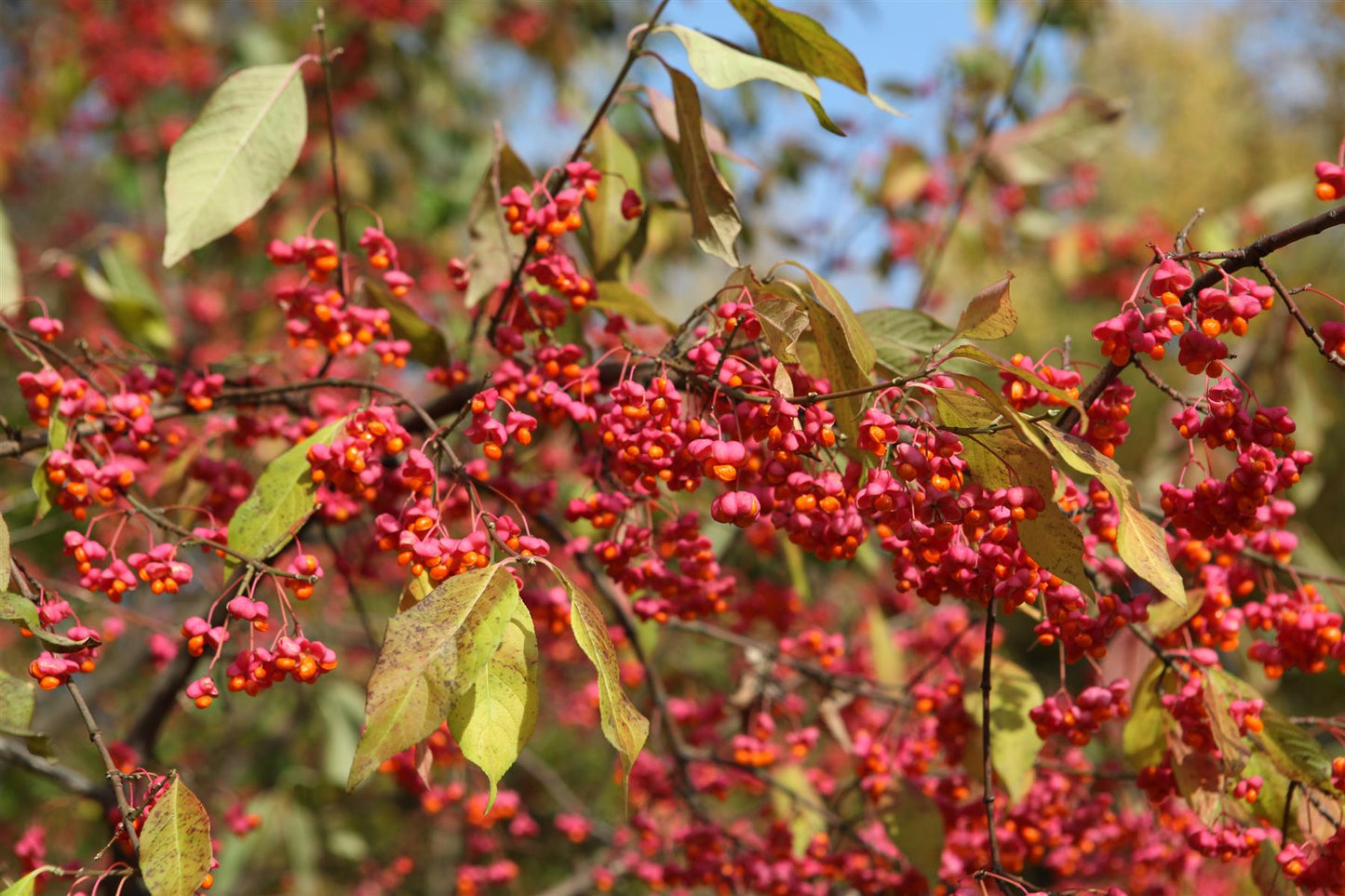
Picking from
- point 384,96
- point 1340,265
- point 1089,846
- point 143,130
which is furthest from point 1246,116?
point 1089,846

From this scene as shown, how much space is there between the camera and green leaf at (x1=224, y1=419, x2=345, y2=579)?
4.59 feet

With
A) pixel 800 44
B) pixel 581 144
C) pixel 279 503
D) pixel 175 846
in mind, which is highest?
pixel 800 44

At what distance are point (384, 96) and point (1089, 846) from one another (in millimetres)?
5315

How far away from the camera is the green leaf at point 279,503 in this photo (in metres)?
1.40

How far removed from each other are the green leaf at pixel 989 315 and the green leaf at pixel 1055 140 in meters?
2.01

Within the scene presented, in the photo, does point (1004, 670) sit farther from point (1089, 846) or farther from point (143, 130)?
point (143, 130)

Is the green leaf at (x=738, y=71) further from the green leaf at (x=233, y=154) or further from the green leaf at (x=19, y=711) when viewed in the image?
the green leaf at (x=19, y=711)

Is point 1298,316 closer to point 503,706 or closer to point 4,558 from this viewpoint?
point 503,706

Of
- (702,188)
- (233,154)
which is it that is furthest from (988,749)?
(233,154)

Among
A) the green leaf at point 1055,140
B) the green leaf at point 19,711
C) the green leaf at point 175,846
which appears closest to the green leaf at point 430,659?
the green leaf at point 175,846

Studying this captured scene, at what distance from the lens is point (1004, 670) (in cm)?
188

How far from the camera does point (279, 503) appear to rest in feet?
4.66

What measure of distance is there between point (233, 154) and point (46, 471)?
580 millimetres

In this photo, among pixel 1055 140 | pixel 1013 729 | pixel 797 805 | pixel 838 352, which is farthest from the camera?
pixel 1055 140
